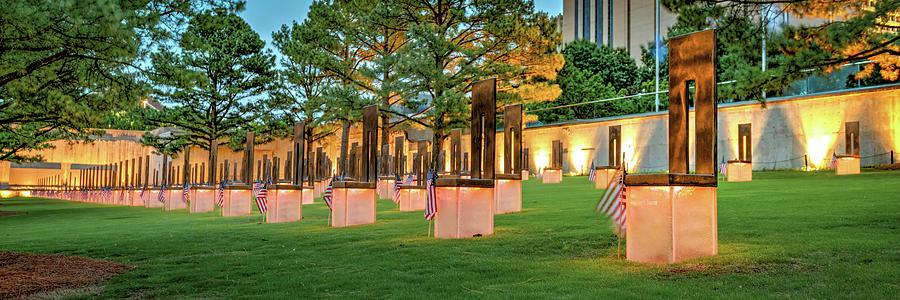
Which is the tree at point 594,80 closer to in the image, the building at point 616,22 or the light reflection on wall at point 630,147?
the building at point 616,22

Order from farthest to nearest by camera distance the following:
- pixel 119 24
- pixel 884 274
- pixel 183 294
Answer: pixel 119 24 → pixel 183 294 → pixel 884 274

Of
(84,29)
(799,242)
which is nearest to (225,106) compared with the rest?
(84,29)

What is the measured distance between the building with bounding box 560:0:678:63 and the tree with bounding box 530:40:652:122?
3.51 m

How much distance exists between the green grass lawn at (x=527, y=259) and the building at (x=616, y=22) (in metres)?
42.5

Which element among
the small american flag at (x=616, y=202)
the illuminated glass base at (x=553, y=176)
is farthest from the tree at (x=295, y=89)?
the small american flag at (x=616, y=202)

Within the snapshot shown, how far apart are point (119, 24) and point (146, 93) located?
3.45 m

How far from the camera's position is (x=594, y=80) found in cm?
4784

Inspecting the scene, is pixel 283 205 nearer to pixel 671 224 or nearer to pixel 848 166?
pixel 671 224

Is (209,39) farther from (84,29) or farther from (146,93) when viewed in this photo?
(84,29)

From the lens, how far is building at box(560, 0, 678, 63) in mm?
54375

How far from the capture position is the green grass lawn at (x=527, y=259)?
6.16 metres

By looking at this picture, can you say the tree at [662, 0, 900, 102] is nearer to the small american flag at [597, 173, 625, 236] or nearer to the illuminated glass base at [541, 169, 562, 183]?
the small american flag at [597, 173, 625, 236]

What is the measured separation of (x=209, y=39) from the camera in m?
38.2

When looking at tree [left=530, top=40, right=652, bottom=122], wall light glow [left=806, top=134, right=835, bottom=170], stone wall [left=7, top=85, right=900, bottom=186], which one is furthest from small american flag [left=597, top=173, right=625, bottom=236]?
tree [left=530, top=40, right=652, bottom=122]
